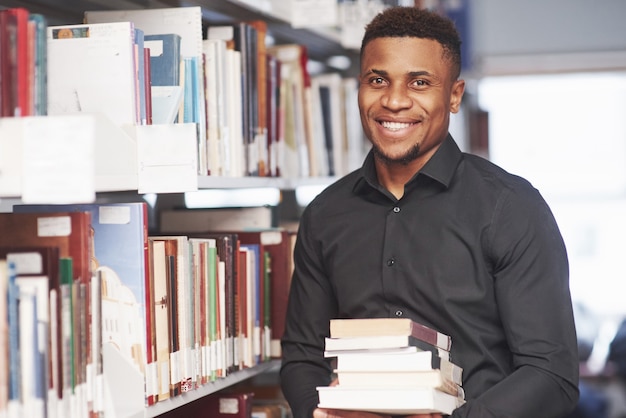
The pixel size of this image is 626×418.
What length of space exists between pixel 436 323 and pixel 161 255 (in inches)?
23.4

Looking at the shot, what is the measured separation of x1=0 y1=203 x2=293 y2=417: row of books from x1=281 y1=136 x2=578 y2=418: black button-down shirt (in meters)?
0.17

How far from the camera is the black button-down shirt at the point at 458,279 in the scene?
1.92 m

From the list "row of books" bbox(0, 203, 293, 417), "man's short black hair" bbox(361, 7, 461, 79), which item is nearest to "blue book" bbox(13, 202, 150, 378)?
"row of books" bbox(0, 203, 293, 417)

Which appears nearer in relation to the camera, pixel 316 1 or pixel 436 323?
pixel 436 323

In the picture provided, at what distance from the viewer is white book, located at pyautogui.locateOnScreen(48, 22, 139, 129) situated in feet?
5.71

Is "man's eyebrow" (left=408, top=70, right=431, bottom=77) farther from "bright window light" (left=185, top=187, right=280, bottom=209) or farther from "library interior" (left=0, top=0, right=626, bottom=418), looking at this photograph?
"bright window light" (left=185, top=187, right=280, bottom=209)

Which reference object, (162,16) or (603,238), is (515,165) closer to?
(603,238)

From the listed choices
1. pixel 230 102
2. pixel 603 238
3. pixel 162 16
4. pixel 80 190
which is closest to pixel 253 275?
pixel 230 102

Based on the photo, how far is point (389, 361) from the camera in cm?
171

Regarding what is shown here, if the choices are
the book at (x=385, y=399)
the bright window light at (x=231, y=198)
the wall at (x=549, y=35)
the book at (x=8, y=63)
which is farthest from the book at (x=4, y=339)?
the wall at (x=549, y=35)

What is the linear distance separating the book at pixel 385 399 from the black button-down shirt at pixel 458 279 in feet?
0.50

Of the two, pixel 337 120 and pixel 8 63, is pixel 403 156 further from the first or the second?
pixel 337 120

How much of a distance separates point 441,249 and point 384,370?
0.41 metres

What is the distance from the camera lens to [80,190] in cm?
140
